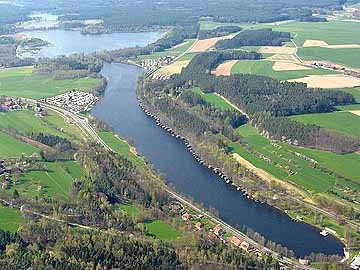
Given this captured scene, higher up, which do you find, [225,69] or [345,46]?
[345,46]

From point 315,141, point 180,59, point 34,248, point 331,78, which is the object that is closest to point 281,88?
point 331,78

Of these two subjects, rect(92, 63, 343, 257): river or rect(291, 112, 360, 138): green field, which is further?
rect(291, 112, 360, 138): green field

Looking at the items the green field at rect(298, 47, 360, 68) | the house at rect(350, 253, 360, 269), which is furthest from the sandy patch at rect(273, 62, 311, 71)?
the house at rect(350, 253, 360, 269)

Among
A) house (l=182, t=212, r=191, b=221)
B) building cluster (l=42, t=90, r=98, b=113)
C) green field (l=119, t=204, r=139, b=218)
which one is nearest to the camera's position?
house (l=182, t=212, r=191, b=221)

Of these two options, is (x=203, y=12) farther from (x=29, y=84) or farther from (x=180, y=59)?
(x=29, y=84)

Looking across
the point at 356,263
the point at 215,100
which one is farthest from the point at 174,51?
the point at 356,263

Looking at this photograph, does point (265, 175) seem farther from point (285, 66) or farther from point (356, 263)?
point (285, 66)

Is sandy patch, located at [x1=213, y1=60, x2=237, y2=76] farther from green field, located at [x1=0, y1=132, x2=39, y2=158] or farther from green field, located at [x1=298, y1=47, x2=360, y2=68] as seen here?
green field, located at [x1=0, y1=132, x2=39, y2=158]
